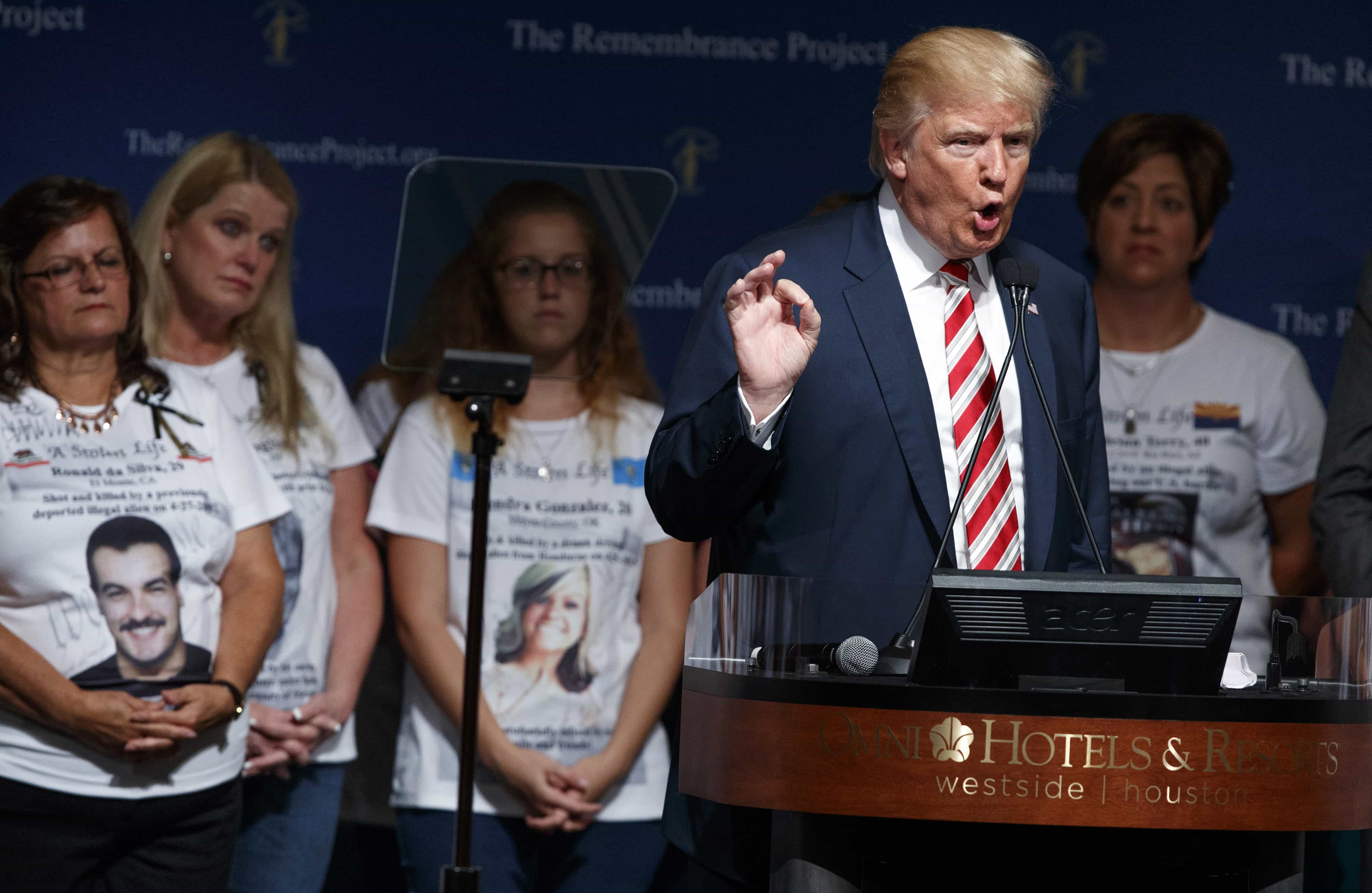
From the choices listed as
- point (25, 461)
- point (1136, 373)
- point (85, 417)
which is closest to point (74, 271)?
point (85, 417)

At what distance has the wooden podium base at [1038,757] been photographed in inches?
62.0

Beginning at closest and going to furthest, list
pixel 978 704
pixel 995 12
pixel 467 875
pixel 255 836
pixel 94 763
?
pixel 978 704 → pixel 467 875 → pixel 94 763 → pixel 255 836 → pixel 995 12

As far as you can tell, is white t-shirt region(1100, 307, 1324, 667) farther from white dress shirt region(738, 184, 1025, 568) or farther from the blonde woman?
the blonde woman

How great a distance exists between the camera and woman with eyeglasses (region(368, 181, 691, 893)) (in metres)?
3.86

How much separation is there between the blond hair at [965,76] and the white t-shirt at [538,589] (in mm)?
1920

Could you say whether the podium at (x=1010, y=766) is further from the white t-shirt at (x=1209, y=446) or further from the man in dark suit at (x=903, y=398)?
the white t-shirt at (x=1209, y=446)

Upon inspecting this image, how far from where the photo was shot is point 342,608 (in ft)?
13.0

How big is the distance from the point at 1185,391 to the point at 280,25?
8.42 ft

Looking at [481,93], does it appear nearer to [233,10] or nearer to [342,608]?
[233,10]

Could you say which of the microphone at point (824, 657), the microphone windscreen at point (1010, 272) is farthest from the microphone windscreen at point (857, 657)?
the microphone windscreen at point (1010, 272)

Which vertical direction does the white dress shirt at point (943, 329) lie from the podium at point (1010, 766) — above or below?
above

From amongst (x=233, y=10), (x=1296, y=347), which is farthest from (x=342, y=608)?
(x=1296, y=347)

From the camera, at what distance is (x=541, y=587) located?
3930mm

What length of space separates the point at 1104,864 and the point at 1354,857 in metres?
2.15
